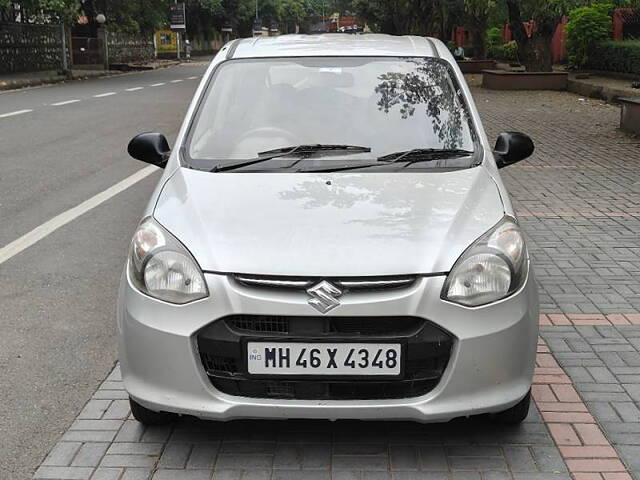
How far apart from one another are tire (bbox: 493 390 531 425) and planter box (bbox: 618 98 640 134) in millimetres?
11495

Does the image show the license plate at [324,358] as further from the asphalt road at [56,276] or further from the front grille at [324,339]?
the asphalt road at [56,276]

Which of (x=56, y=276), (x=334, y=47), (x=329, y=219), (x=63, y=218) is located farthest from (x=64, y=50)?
(x=329, y=219)

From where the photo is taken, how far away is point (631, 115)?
46.5 feet

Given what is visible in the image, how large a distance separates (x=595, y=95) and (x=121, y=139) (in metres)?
13.8

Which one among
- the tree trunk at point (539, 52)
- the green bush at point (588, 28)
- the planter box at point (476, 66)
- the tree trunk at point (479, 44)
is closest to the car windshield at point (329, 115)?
the tree trunk at point (539, 52)

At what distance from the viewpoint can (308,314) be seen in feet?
10.0

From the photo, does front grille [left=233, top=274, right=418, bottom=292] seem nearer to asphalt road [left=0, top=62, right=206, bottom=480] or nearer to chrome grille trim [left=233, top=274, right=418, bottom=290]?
chrome grille trim [left=233, top=274, right=418, bottom=290]

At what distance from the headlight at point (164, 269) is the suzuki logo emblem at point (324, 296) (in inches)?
16.2

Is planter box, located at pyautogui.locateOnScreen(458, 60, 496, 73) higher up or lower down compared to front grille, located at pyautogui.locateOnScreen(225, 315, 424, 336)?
higher up

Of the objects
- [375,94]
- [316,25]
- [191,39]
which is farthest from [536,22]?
[316,25]

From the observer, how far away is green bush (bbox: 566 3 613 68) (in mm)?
27969

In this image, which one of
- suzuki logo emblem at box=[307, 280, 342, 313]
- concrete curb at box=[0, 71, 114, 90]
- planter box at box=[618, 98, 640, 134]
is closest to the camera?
suzuki logo emblem at box=[307, 280, 342, 313]

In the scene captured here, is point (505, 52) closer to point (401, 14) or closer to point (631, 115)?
point (401, 14)

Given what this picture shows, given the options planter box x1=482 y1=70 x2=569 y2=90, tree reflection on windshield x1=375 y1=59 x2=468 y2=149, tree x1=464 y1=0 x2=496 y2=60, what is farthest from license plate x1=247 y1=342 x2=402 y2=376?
tree x1=464 y1=0 x2=496 y2=60
